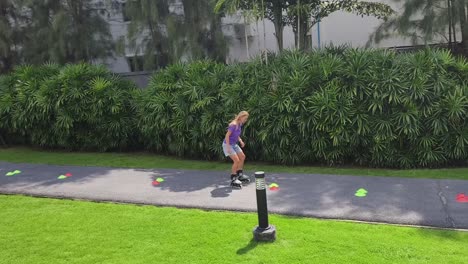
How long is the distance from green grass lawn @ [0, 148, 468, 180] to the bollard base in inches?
142

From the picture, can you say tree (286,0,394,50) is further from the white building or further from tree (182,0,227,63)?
tree (182,0,227,63)

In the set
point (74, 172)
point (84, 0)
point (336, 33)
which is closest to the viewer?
point (74, 172)

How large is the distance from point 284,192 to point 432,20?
7.18 m

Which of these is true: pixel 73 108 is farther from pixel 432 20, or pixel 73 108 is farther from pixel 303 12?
pixel 432 20

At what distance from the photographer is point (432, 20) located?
11578 mm

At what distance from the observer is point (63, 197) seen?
7160mm

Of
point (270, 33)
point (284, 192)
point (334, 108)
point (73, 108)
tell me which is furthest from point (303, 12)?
point (270, 33)

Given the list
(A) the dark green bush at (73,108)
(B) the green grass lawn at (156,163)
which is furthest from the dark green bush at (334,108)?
(A) the dark green bush at (73,108)

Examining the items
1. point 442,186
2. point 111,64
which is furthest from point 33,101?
point 442,186

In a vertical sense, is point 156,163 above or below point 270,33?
below

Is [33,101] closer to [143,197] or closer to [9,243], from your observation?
[143,197]

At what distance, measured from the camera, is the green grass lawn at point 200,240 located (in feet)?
14.7

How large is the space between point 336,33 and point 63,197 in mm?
13183

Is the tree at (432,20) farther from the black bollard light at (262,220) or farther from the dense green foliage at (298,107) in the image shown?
the black bollard light at (262,220)
